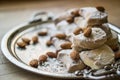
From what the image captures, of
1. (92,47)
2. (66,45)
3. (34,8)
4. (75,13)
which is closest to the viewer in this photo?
(92,47)

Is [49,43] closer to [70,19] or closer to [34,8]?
[70,19]

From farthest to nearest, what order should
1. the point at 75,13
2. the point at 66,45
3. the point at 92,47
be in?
the point at 75,13 < the point at 66,45 < the point at 92,47

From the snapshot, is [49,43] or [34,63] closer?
[34,63]

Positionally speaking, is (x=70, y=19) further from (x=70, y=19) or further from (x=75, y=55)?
(x=75, y=55)

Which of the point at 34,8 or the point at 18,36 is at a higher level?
the point at 34,8

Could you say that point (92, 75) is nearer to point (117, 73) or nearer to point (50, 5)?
point (117, 73)

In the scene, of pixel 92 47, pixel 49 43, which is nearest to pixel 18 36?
pixel 49 43

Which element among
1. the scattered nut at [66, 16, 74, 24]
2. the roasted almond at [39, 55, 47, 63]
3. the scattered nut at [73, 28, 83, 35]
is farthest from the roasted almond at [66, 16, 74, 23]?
the roasted almond at [39, 55, 47, 63]

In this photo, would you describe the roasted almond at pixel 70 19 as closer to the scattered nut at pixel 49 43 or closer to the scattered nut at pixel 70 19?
the scattered nut at pixel 70 19

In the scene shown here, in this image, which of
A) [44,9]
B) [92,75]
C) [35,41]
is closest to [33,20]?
[35,41]
